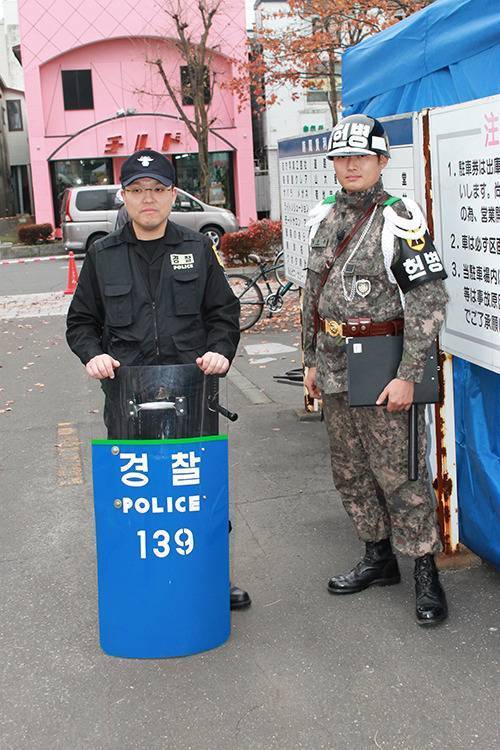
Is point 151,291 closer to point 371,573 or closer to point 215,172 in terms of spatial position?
point 371,573

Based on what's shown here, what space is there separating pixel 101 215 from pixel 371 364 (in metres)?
21.6

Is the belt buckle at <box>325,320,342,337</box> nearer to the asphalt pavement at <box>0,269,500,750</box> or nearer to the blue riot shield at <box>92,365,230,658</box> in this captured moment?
the blue riot shield at <box>92,365,230,658</box>

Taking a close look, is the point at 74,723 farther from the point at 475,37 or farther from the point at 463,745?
the point at 475,37

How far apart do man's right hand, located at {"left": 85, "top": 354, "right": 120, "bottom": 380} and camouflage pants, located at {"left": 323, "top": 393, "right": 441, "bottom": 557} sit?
98cm

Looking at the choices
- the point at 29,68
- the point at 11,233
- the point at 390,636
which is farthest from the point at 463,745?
the point at 11,233

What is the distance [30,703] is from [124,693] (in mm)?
343

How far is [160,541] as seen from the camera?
350 cm

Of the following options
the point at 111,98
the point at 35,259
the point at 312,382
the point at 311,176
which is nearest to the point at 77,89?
the point at 111,98

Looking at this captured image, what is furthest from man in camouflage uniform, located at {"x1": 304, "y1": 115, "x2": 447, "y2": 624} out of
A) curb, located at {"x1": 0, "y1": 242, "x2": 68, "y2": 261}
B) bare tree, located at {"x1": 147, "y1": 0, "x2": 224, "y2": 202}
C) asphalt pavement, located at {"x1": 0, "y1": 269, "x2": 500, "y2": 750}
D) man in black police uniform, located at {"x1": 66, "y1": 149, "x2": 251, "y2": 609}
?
curb, located at {"x1": 0, "y1": 242, "x2": 68, "y2": 261}

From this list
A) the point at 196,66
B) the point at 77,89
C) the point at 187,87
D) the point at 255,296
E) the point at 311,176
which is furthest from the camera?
the point at 77,89

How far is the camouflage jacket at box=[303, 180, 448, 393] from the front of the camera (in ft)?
11.6

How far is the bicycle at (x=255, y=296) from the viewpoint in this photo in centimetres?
1199

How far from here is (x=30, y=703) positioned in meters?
Result: 3.33

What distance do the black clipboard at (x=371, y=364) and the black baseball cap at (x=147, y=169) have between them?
98 cm
